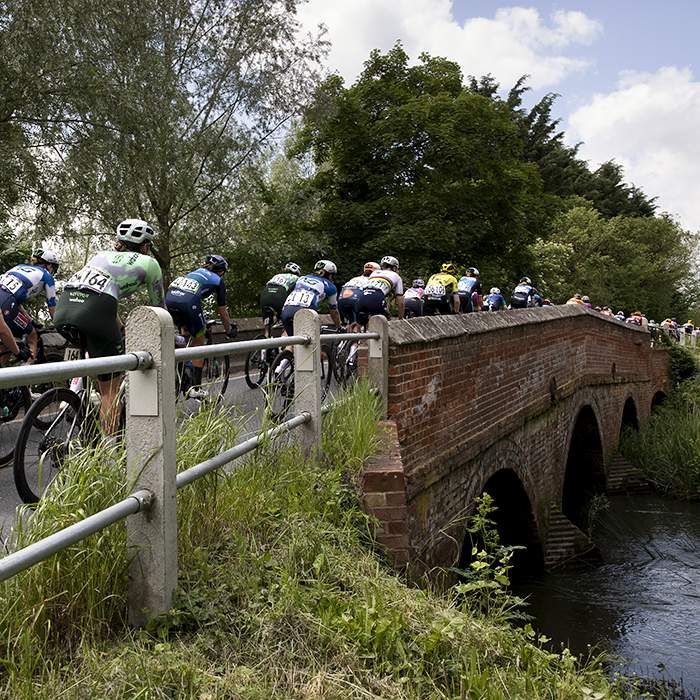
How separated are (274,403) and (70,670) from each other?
6.53ft

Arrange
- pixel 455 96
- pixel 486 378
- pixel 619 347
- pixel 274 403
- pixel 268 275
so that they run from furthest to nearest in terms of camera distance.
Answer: pixel 455 96 → pixel 268 275 → pixel 619 347 → pixel 486 378 → pixel 274 403

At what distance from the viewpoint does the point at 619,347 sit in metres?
19.3

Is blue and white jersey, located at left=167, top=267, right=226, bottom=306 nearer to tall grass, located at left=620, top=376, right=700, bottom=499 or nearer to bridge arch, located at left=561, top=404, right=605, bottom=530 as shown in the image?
bridge arch, located at left=561, top=404, right=605, bottom=530

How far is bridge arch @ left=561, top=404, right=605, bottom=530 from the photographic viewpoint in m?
17.0

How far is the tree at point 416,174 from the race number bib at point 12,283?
692 inches

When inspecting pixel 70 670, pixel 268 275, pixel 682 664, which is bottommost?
pixel 682 664

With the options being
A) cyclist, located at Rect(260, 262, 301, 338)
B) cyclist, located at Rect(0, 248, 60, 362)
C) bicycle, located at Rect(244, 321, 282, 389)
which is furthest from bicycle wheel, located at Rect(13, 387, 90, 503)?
cyclist, located at Rect(260, 262, 301, 338)

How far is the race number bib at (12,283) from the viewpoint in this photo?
646 cm

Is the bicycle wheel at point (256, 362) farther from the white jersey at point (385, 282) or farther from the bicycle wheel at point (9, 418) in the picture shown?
the bicycle wheel at point (9, 418)

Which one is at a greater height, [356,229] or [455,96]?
[455,96]

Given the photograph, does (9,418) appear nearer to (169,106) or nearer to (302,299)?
(302,299)

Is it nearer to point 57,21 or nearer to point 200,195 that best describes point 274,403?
point 57,21

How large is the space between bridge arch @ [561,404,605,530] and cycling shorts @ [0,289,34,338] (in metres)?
13.5

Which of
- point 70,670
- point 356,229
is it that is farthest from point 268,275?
point 70,670
